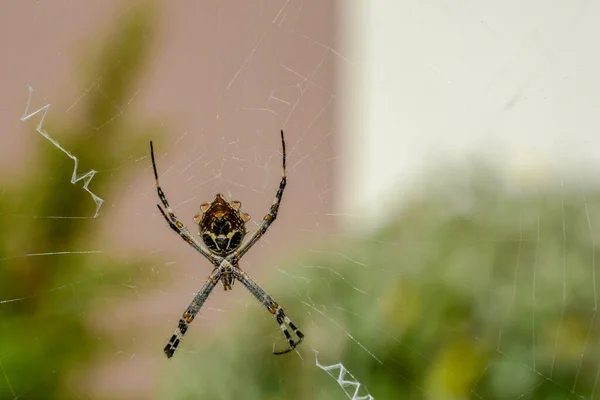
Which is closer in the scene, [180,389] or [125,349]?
[125,349]

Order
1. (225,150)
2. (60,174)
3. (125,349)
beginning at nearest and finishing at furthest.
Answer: (60,174)
(125,349)
(225,150)

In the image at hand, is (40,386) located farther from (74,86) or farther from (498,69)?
(498,69)

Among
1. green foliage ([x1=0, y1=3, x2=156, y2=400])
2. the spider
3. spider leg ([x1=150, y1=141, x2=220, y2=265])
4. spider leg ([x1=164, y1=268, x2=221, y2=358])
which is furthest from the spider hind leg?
green foliage ([x1=0, y1=3, x2=156, y2=400])

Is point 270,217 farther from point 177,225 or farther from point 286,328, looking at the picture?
point 286,328

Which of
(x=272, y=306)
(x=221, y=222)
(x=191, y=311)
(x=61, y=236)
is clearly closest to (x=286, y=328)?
(x=272, y=306)

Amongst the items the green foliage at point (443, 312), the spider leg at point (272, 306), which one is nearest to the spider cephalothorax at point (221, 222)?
the spider leg at point (272, 306)

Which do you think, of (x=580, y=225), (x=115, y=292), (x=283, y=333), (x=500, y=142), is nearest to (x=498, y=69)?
(x=500, y=142)

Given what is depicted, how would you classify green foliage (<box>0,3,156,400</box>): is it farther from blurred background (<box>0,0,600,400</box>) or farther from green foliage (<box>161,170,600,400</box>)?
green foliage (<box>161,170,600,400</box>)

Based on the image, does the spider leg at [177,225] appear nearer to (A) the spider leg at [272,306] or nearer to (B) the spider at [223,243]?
(B) the spider at [223,243]
